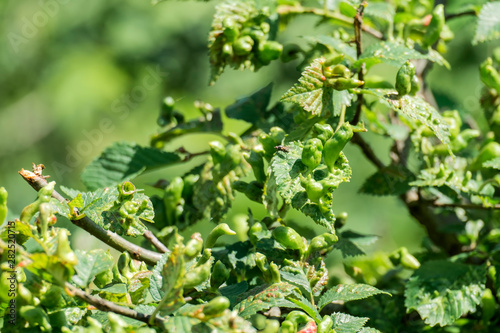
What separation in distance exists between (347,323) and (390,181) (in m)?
0.50

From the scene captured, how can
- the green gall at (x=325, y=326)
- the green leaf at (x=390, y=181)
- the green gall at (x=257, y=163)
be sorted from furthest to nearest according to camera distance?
1. the green leaf at (x=390, y=181)
2. the green gall at (x=257, y=163)
3. the green gall at (x=325, y=326)

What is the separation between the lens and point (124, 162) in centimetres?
127

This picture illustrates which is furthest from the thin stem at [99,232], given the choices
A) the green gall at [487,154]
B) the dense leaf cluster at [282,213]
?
the green gall at [487,154]

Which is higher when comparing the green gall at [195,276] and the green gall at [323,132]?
the green gall at [323,132]

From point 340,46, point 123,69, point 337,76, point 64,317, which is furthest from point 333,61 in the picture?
point 123,69

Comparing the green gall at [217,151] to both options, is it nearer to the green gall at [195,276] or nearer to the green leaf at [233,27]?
the green leaf at [233,27]

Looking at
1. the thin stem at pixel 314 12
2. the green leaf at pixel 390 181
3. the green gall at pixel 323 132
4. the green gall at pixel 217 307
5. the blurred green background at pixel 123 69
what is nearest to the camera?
the green gall at pixel 217 307

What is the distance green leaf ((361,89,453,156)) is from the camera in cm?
91

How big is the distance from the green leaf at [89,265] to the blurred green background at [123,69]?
221 centimetres

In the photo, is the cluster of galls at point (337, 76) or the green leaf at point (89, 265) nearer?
the green leaf at point (89, 265)

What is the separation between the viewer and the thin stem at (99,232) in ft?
2.70

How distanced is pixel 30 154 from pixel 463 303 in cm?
375

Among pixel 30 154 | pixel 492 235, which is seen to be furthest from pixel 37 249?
pixel 30 154

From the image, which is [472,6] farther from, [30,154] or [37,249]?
[30,154]
